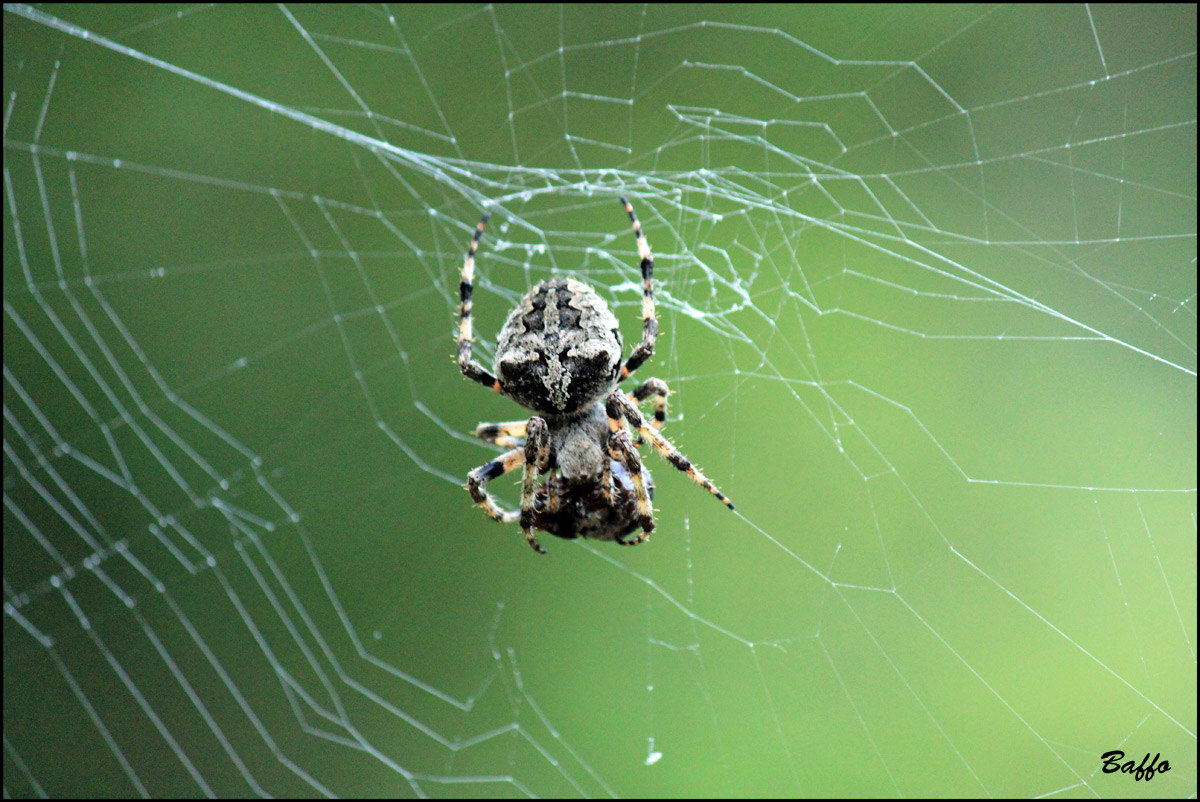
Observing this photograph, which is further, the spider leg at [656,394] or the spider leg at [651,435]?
the spider leg at [656,394]

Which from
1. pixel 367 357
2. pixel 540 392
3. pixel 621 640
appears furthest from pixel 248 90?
pixel 621 640

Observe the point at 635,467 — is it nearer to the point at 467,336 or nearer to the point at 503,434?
the point at 503,434

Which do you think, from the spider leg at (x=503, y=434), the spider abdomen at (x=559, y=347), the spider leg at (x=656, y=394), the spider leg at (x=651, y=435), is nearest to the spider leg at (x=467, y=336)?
the spider abdomen at (x=559, y=347)

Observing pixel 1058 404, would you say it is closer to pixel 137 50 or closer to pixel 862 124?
pixel 862 124

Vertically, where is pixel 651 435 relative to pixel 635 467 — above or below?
above

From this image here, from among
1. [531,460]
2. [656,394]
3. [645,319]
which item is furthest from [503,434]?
[645,319]

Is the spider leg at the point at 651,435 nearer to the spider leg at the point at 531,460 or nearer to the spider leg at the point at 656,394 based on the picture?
the spider leg at the point at 656,394
